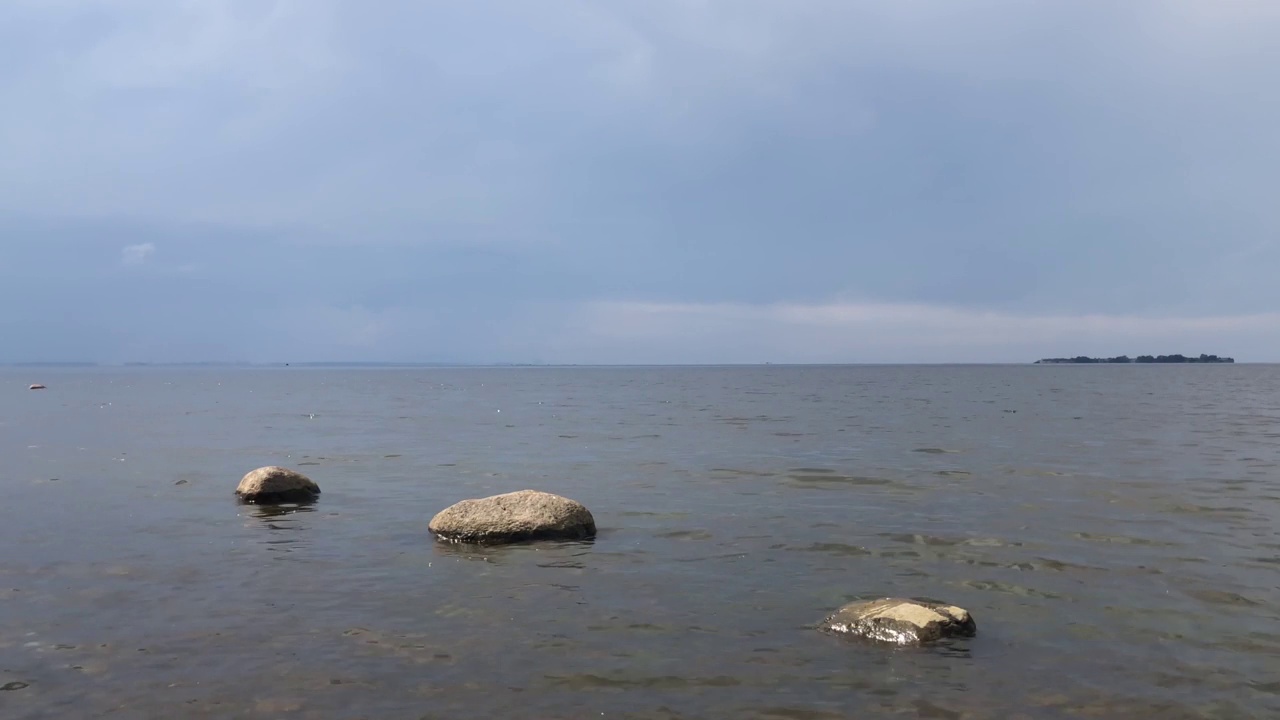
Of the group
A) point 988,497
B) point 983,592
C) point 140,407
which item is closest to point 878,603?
point 983,592

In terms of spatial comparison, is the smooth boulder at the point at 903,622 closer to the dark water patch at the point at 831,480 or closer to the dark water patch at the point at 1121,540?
Answer: the dark water patch at the point at 1121,540

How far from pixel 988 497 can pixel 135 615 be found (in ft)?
55.4

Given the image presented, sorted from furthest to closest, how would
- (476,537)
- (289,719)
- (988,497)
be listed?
(988,497) < (476,537) < (289,719)

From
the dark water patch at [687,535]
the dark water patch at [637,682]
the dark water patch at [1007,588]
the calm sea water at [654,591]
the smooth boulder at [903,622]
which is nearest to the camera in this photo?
the calm sea water at [654,591]

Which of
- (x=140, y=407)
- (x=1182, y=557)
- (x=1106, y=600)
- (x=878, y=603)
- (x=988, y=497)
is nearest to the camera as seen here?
(x=878, y=603)

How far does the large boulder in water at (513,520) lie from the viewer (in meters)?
15.1

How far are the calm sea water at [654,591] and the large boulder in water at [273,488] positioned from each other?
0.54 meters

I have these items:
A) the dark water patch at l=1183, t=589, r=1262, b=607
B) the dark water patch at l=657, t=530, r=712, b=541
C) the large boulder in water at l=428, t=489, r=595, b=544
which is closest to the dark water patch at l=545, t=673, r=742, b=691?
the large boulder in water at l=428, t=489, r=595, b=544

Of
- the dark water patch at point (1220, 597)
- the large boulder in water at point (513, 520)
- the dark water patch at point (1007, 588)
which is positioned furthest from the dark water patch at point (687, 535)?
the dark water patch at point (1220, 597)

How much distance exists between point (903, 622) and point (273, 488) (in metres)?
14.7

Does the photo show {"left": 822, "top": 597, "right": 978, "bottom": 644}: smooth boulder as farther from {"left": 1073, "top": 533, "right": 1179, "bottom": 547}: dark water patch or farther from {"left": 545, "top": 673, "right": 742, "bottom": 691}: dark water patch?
{"left": 1073, "top": 533, "right": 1179, "bottom": 547}: dark water patch

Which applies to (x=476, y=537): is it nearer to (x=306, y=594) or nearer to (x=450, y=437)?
(x=306, y=594)

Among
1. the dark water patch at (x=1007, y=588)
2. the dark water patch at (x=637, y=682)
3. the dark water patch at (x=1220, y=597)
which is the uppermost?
the dark water patch at (x=1220, y=597)

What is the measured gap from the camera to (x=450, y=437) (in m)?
38.5
